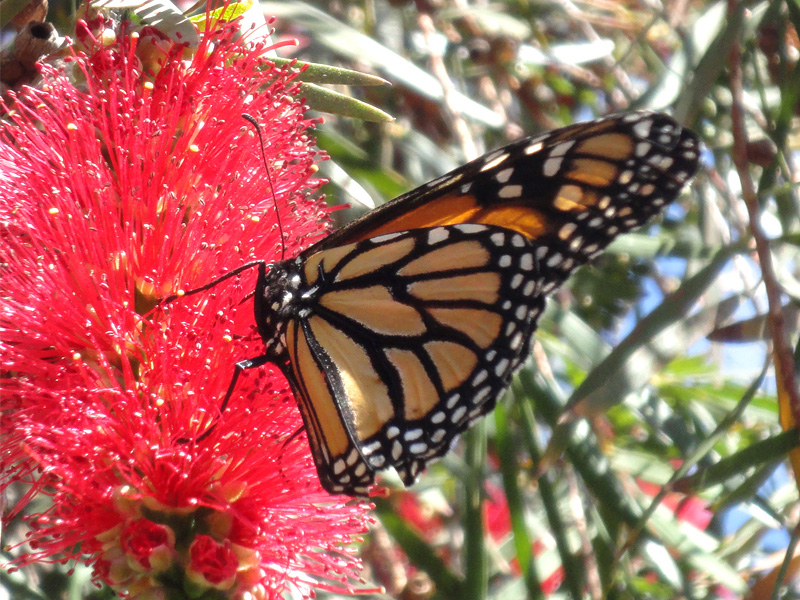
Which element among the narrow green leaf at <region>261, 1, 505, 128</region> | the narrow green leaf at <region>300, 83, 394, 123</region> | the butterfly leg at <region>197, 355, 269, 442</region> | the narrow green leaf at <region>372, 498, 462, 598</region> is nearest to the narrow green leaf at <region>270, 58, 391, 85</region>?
the narrow green leaf at <region>300, 83, 394, 123</region>

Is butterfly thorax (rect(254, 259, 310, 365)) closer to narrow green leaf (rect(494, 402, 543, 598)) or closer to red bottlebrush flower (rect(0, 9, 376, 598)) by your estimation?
red bottlebrush flower (rect(0, 9, 376, 598))

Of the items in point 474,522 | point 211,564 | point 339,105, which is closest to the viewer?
point 211,564

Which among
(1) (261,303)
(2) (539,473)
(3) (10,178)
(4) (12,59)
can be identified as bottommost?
(2) (539,473)

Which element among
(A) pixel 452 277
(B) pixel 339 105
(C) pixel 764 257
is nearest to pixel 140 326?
(B) pixel 339 105

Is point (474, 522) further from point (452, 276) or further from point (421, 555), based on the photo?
point (452, 276)

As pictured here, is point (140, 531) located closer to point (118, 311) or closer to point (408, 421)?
point (118, 311)

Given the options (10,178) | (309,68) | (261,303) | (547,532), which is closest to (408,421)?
(261,303)

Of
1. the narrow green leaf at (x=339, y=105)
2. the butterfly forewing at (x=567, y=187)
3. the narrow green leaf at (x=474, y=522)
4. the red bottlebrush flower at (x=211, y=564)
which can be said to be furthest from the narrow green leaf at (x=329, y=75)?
the narrow green leaf at (x=474, y=522)
